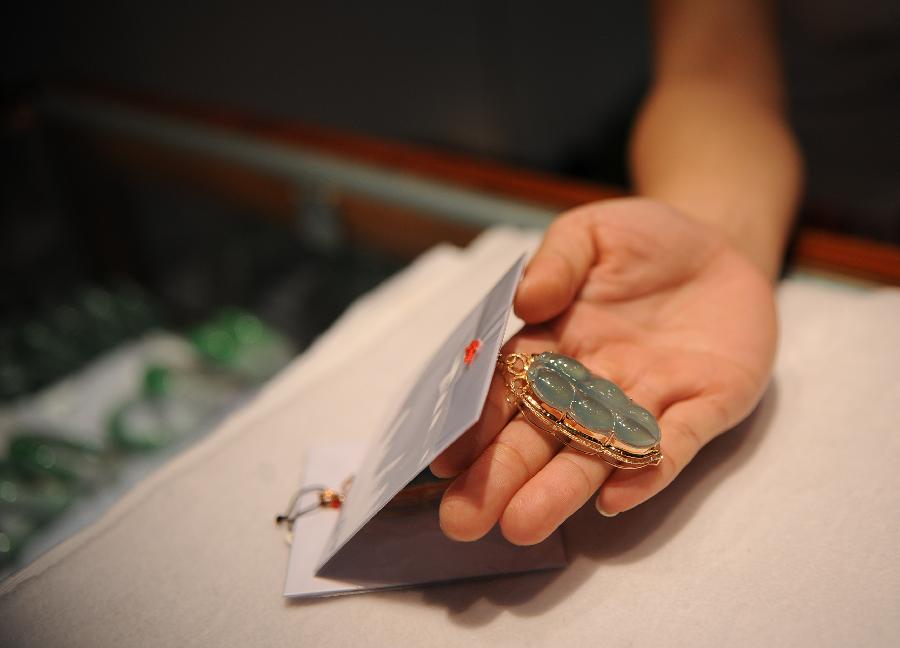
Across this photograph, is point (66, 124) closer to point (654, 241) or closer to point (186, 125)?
point (186, 125)

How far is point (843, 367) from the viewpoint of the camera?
0.60 metres

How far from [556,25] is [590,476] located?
1.67 meters

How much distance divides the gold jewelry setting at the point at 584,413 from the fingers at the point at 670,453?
0.04ft

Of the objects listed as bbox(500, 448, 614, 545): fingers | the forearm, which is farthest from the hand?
the forearm

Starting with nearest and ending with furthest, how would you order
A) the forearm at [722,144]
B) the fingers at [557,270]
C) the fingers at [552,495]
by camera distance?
the fingers at [552,495] < the fingers at [557,270] < the forearm at [722,144]

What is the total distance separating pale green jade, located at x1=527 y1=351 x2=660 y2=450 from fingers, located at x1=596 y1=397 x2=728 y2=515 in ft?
0.09

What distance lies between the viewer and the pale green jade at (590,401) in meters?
0.44

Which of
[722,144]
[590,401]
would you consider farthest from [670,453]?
[722,144]

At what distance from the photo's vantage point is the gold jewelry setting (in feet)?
1.46

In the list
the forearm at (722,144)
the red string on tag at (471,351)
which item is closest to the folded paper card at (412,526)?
the red string on tag at (471,351)

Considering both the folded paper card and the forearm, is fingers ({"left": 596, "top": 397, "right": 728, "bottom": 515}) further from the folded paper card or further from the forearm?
the forearm

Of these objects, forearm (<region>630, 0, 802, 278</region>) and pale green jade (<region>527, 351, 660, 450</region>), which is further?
forearm (<region>630, 0, 802, 278</region>)

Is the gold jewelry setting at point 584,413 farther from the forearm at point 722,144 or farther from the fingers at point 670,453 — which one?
the forearm at point 722,144

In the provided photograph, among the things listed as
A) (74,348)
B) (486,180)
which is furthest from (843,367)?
(74,348)
